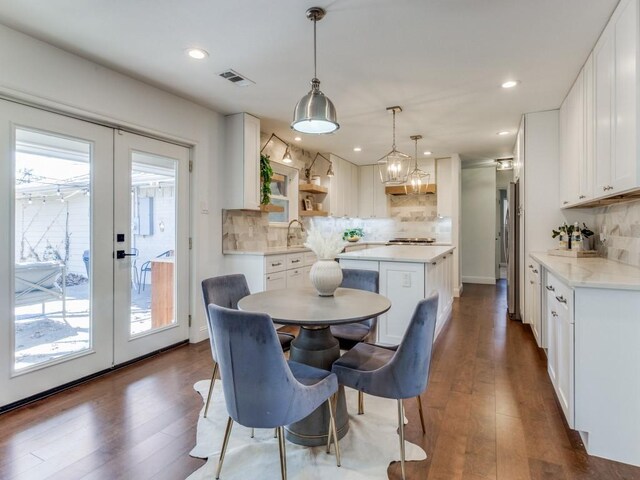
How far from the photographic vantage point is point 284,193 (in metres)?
5.35

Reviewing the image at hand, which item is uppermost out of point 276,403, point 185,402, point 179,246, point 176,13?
point 176,13

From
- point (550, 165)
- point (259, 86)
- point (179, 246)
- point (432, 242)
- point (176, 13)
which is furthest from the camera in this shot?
point (432, 242)

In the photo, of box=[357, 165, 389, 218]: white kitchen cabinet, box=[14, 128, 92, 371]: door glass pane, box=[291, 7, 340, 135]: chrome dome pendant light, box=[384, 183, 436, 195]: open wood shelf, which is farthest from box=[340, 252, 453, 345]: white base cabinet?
box=[357, 165, 389, 218]: white kitchen cabinet

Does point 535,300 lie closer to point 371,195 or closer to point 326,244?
point 326,244

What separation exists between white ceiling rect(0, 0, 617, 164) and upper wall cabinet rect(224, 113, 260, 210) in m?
0.20

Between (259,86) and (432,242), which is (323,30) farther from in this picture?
(432,242)

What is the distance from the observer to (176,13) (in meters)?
2.16

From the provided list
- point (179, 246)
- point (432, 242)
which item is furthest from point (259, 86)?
point (432, 242)

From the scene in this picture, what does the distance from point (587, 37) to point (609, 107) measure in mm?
560

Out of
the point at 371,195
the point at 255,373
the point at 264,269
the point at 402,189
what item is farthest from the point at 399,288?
the point at 371,195

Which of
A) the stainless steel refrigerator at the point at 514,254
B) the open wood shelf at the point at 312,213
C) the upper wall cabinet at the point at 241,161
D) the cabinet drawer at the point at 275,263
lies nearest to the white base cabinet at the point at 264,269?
the cabinet drawer at the point at 275,263

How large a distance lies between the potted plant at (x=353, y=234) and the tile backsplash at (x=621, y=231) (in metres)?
3.68

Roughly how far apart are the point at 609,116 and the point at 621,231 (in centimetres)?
109

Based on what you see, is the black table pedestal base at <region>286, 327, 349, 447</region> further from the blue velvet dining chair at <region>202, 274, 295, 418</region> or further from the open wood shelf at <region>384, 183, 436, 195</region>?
the open wood shelf at <region>384, 183, 436, 195</region>
